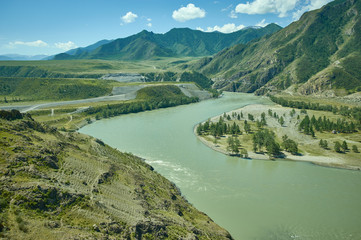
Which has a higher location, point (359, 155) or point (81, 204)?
point (81, 204)

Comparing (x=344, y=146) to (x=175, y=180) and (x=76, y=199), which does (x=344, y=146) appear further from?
(x=76, y=199)

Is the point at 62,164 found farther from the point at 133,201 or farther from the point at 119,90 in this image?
the point at 119,90

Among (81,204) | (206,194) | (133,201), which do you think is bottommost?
(206,194)

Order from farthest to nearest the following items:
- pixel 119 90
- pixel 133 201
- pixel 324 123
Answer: pixel 119 90 → pixel 324 123 → pixel 133 201

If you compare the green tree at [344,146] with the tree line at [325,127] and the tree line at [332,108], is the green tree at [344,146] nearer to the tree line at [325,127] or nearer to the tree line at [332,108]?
the tree line at [325,127]

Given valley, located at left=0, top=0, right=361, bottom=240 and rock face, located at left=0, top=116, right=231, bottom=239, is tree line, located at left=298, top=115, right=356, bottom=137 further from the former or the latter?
rock face, located at left=0, top=116, right=231, bottom=239

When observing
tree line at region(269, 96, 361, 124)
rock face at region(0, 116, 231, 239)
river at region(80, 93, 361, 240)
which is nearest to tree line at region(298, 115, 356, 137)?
tree line at region(269, 96, 361, 124)

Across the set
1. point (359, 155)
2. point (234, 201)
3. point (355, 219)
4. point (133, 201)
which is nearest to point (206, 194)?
point (234, 201)

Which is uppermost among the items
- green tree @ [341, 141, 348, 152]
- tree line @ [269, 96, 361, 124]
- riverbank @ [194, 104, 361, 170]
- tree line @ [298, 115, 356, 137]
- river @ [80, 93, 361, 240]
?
tree line @ [269, 96, 361, 124]
